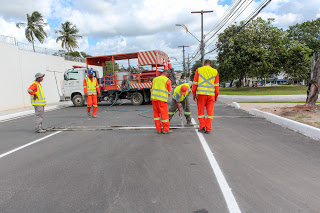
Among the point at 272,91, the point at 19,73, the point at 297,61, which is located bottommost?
the point at 272,91

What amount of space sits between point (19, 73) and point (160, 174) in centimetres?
1743

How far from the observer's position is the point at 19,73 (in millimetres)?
17562

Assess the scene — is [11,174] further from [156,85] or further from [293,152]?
[293,152]

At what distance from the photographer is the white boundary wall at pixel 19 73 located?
16141 mm

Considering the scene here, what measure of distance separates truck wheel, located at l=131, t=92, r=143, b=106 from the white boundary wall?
8.35m

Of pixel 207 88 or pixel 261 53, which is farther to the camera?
pixel 261 53

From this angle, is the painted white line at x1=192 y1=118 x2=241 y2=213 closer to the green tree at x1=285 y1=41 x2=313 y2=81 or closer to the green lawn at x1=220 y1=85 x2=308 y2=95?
the green lawn at x1=220 y1=85 x2=308 y2=95

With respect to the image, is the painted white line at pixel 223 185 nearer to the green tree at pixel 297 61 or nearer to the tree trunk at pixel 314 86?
the tree trunk at pixel 314 86

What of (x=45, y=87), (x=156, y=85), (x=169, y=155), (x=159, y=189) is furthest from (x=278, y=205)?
(x=45, y=87)

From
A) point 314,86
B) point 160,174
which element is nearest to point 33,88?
point 160,174

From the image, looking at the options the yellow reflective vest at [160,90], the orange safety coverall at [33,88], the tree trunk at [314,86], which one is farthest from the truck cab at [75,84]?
the tree trunk at [314,86]

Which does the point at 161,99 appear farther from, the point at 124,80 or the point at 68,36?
the point at 68,36

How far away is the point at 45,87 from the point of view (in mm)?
20969

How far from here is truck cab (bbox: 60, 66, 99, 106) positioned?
15953 mm
